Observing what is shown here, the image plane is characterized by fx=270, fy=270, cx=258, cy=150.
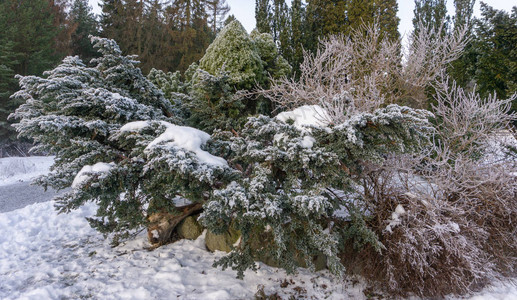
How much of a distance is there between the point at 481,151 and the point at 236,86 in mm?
3598

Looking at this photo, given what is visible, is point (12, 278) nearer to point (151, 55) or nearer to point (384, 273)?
point (384, 273)

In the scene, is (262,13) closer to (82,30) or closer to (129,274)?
(82,30)

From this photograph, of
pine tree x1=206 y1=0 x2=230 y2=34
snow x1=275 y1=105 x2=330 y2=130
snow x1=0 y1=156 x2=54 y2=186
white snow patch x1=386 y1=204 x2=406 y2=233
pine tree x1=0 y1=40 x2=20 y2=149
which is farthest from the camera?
pine tree x1=206 y1=0 x2=230 y2=34

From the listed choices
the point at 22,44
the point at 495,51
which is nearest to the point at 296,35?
the point at 495,51

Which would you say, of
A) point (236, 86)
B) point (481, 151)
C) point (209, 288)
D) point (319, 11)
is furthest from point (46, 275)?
point (319, 11)

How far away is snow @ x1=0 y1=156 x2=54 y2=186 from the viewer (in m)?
8.08

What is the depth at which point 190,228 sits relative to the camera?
365cm

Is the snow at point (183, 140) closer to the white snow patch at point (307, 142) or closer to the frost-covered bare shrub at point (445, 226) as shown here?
the white snow patch at point (307, 142)

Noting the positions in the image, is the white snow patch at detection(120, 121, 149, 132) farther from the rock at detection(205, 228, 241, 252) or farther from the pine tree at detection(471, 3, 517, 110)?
the pine tree at detection(471, 3, 517, 110)

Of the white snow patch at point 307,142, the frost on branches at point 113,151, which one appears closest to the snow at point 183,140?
the frost on branches at point 113,151

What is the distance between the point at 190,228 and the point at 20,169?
8.66 meters

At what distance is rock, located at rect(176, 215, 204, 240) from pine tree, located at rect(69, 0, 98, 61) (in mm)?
16076

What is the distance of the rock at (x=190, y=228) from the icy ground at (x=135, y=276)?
84 mm

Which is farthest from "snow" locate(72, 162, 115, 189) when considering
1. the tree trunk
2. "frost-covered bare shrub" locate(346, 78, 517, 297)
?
"frost-covered bare shrub" locate(346, 78, 517, 297)
